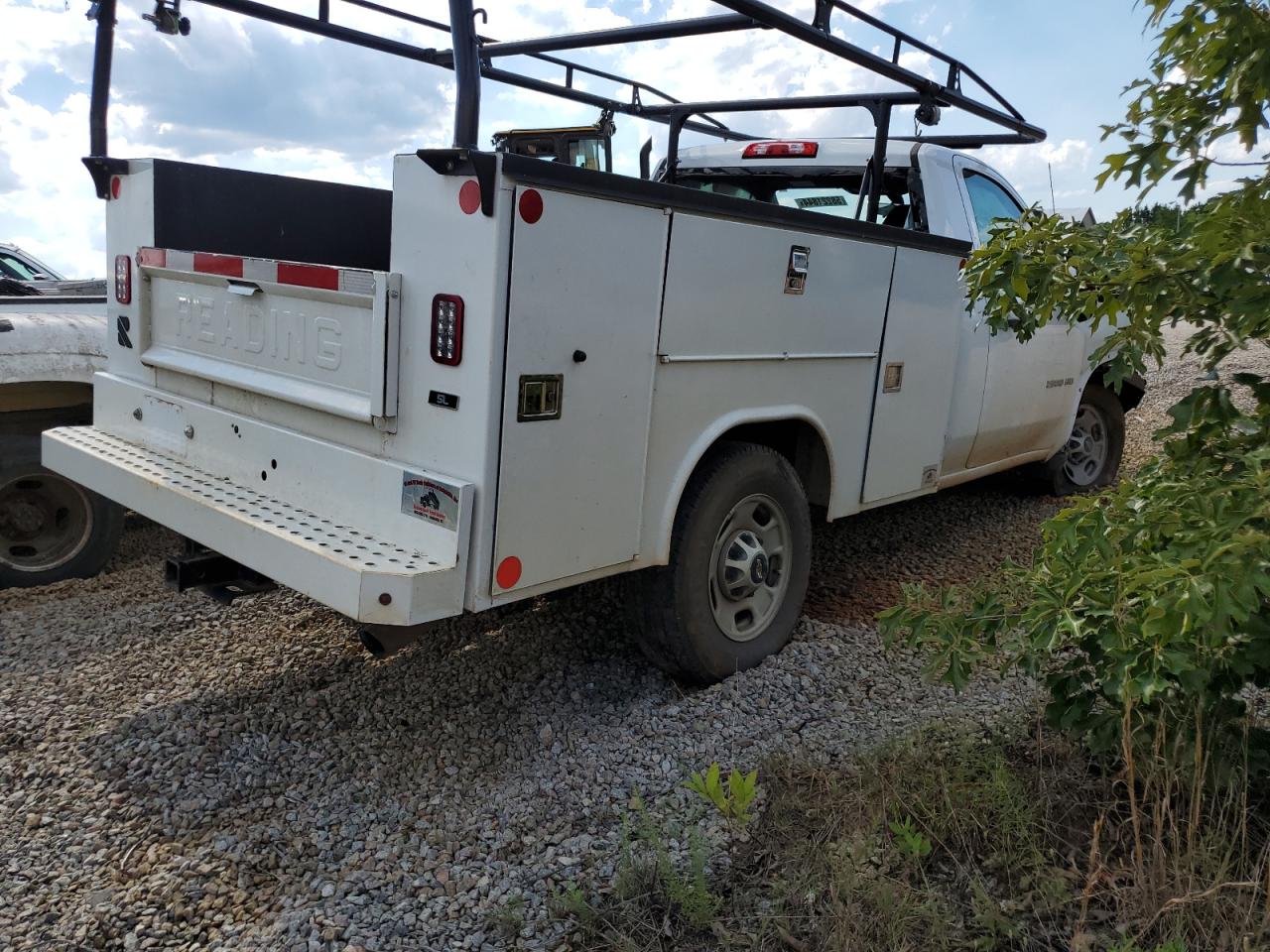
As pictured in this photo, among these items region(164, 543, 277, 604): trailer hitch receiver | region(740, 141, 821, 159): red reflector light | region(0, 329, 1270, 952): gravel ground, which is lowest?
region(0, 329, 1270, 952): gravel ground

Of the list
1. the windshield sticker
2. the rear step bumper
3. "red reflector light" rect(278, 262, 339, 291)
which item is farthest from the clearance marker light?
the windshield sticker

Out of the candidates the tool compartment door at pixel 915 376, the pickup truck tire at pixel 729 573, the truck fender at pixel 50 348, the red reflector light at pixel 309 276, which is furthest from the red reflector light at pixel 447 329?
the truck fender at pixel 50 348

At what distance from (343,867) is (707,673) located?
1580 mm

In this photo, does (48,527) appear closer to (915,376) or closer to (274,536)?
(274,536)

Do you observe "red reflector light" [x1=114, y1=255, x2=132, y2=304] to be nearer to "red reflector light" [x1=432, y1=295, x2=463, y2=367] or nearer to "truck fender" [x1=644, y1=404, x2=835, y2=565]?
"red reflector light" [x1=432, y1=295, x2=463, y2=367]

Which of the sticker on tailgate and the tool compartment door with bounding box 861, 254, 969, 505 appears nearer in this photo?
the sticker on tailgate

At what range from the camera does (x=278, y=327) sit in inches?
146

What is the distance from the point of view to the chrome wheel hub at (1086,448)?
7.43 m

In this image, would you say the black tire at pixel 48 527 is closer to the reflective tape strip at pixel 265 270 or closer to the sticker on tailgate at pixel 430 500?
the reflective tape strip at pixel 265 270

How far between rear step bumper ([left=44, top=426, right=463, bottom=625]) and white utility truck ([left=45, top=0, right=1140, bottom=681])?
0.01m

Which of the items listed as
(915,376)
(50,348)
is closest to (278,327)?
(50,348)

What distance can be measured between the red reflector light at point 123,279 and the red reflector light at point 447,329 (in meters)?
2.04

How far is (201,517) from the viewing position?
3609mm

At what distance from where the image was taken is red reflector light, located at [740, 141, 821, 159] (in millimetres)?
5719
